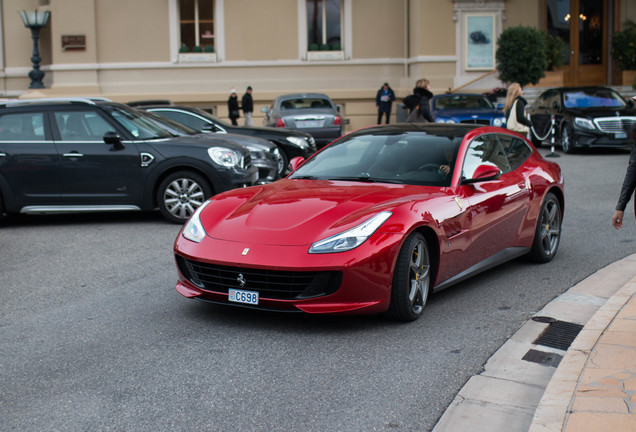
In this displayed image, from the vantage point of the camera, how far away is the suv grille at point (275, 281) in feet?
18.3

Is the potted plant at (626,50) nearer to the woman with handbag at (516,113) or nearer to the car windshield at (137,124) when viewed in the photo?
the woman with handbag at (516,113)

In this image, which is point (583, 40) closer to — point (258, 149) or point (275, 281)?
point (258, 149)

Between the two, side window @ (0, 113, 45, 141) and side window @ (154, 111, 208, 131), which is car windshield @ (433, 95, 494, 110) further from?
side window @ (0, 113, 45, 141)

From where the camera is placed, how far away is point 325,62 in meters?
32.7

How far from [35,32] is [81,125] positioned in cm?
2208

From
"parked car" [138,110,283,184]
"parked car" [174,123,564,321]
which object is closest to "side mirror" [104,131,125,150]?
"parked car" [138,110,283,184]


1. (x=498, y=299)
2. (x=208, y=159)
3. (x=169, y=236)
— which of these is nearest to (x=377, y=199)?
(x=498, y=299)

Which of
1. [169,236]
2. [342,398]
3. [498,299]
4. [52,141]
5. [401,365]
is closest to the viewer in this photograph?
[342,398]

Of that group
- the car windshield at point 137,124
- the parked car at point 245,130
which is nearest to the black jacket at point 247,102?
the parked car at point 245,130

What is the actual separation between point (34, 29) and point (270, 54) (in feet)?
28.0

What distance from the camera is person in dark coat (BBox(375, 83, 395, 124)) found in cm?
3058

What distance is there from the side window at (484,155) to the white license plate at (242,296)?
6.85 ft

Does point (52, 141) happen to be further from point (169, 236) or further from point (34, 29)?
point (34, 29)

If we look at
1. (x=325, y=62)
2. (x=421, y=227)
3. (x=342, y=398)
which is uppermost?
(x=325, y=62)
